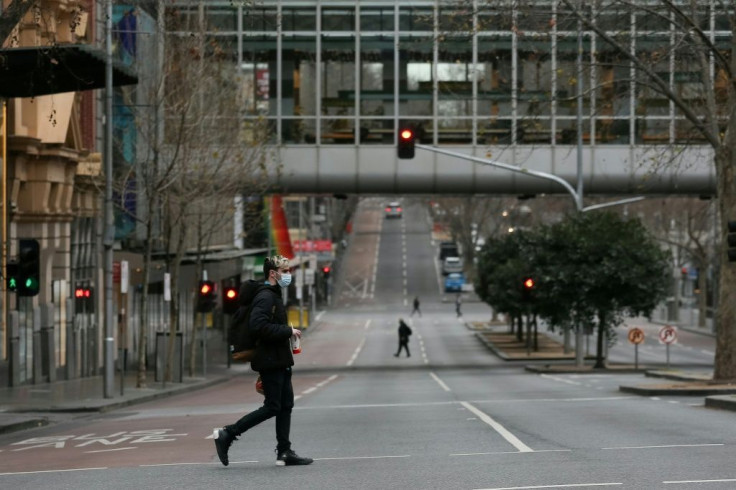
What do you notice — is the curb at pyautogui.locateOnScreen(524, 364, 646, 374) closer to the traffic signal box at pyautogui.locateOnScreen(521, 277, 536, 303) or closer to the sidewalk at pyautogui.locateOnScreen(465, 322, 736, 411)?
the sidewalk at pyautogui.locateOnScreen(465, 322, 736, 411)

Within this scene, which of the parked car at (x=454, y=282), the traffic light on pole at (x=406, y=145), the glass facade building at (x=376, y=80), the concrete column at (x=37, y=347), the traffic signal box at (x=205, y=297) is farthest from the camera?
the parked car at (x=454, y=282)

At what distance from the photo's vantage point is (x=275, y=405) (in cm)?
1220

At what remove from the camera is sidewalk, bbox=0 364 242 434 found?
24047 mm

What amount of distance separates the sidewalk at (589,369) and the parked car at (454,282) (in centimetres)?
2487

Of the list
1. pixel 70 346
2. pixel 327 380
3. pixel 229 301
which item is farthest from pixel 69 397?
pixel 327 380

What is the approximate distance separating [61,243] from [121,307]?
4735 millimetres

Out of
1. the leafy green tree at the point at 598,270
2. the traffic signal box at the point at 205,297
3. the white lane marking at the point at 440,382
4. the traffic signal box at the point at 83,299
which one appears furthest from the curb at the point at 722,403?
the leafy green tree at the point at 598,270

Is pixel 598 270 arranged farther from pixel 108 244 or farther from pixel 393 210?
pixel 393 210

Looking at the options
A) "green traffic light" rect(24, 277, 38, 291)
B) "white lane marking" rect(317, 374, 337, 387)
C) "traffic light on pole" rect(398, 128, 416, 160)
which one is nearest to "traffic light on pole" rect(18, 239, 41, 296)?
"green traffic light" rect(24, 277, 38, 291)

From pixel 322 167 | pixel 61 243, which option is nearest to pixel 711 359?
pixel 322 167

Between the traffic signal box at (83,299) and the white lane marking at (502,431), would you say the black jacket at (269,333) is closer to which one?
the white lane marking at (502,431)

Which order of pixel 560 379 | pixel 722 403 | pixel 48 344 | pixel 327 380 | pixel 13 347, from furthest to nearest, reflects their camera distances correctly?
pixel 327 380 → pixel 560 379 → pixel 48 344 → pixel 13 347 → pixel 722 403

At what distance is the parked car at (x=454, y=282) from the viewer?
110438 mm

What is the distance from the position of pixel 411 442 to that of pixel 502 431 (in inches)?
64.7
